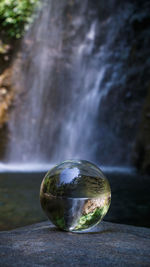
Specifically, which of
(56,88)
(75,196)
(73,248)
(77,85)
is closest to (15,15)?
(56,88)

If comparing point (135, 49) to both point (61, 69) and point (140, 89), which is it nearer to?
point (140, 89)

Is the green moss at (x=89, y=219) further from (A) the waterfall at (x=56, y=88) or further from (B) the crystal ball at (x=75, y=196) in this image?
(A) the waterfall at (x=56, y=88)

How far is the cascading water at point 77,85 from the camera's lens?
13.1m

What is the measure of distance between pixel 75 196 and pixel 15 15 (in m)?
13.3

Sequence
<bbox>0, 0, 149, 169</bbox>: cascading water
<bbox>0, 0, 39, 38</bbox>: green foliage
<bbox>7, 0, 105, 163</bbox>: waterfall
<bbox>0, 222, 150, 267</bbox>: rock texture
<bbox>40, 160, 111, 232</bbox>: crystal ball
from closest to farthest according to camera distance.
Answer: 1. <bbox>0, 222, 150, 267</bbox>: rock texture
2. <bbox>40, 160, 111, 232</bbox>: crystal ball
3. <bbox>0, 0, 39, 38</bbox>: green foliage
4. <bbox>0, 0, 149, 169</bbox>: cascading water
5. <bbox>7, 0, 105, 163</bbox>: waterfall

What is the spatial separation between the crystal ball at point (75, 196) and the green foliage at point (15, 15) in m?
11.3

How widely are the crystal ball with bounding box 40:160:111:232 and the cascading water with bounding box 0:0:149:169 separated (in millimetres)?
9774

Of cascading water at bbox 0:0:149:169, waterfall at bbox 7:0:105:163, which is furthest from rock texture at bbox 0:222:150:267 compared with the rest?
waterfall at bbox 7:0:105:163

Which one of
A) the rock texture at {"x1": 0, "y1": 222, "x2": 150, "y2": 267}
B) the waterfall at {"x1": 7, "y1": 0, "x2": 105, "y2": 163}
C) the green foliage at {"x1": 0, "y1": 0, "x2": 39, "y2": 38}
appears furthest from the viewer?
the waterfall at {"x1": 7, "y1": 0, "x2": 105, "y2": 163}

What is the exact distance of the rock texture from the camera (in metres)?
1.69

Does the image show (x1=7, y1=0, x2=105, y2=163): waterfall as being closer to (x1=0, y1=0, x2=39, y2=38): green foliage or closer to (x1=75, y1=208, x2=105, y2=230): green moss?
(x1=0, y1=0, x2=39, y2=38): green foliage

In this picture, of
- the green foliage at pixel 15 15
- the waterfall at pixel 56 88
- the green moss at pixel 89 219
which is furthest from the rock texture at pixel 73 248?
the green foliage at pixel 15 15

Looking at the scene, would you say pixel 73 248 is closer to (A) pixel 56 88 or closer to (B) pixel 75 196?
(B) pixel 75 196

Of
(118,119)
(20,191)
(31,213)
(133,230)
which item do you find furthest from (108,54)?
(133,230)
